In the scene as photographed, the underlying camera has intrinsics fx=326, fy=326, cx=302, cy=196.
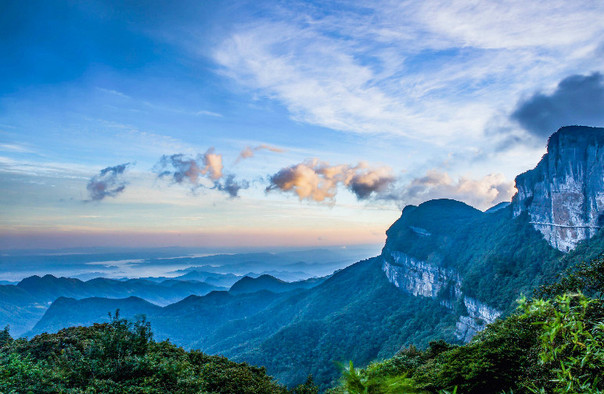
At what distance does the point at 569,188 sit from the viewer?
67562 mm

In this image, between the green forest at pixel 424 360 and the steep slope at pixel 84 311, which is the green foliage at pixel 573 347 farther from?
the steep slope at pixel 84 311

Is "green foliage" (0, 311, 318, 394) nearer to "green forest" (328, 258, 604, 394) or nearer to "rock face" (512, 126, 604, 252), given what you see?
"green forest" (328, 258, 604, 394)

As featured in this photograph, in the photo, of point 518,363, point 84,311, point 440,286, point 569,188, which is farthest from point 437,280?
point 84,311

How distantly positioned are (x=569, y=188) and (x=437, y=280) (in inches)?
1669

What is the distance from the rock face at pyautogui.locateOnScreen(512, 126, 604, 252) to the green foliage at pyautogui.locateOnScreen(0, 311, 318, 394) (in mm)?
68353

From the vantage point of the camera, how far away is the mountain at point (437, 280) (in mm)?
66062

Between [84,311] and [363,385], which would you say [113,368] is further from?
[84,311]

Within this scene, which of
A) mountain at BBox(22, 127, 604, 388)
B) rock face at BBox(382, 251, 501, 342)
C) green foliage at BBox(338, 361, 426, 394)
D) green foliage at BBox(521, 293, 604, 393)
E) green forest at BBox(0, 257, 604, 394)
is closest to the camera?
green foliage at BBox(521, 293, 604, 393)

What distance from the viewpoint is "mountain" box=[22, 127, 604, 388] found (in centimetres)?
6606

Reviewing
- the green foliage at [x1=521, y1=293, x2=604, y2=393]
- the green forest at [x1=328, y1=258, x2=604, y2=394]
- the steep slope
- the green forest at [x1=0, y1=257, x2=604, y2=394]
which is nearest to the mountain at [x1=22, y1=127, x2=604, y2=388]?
the green forest at [x1=0, y1=257, x2=604, y2=394]

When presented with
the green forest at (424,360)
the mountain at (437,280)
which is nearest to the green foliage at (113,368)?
the green forest at (424,360)

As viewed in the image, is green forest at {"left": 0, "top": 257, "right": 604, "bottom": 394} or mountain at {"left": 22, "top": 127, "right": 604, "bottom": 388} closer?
green forest at {"left": 0, "top": 257, "right": 604, "bottom": 394}

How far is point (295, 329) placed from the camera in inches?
3637

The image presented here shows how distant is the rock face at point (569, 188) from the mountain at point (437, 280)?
228 millimetres
